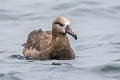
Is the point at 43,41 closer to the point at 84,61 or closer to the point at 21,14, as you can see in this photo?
the point at 84,61

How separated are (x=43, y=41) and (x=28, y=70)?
7.59 feet

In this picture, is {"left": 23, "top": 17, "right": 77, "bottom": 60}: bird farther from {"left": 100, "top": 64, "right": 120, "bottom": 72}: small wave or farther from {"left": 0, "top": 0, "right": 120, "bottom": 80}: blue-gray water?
{"left": 100, "top": 64, "right": 120, "bottom": 72}: small wave

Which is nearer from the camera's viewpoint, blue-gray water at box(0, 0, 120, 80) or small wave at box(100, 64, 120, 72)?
blue-gray water at box(0, 0, 120, 80)

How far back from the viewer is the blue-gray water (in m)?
15.5

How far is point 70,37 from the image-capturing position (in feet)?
70.7

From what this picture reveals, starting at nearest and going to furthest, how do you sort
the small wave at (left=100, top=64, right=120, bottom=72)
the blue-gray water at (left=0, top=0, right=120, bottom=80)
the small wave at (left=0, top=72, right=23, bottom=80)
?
1. the small wave at (left=0, top=72, right=23, bottom=80)
2. the blue-gray water at (left=0, top=0, right=120, bottom=80)
3. the small wave at (left=100, top=64, right=120, bottom=72)

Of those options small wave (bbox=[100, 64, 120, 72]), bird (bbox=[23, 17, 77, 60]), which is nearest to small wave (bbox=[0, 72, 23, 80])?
bird (bbox=[23, 17, 77, 60])

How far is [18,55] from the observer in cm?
1845

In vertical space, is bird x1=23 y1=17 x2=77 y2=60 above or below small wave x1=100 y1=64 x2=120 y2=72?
above

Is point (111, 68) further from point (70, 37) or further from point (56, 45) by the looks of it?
point (70, 37)

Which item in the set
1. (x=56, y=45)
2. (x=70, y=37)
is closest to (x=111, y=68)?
(x=56, y=45)

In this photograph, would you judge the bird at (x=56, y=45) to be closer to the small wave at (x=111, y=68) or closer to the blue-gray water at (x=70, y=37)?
the blue-gray water at (x=70, y=37)

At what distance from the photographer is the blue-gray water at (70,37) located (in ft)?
50.8

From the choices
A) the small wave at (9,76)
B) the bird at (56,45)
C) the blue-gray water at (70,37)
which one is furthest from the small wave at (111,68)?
the small wave at (9,76)
